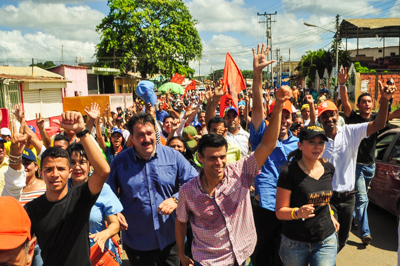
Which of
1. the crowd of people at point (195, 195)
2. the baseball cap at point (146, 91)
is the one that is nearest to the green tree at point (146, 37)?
the baseball cap at point (146, 91)

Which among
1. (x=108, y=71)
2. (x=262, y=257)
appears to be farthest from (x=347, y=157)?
(x=108, y=71)

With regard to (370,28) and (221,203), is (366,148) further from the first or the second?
(370,28)

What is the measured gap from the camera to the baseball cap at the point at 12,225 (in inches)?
59.9

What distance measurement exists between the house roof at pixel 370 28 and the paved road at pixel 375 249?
23666 mm

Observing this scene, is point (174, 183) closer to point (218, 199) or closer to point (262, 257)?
point (218, 199)

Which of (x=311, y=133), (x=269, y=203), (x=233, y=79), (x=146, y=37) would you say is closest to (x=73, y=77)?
(x=146, y=37)

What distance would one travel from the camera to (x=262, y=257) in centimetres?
411

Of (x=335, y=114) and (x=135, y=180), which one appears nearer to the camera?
(x=135, y=180)

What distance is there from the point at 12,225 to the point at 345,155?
11.3 ft

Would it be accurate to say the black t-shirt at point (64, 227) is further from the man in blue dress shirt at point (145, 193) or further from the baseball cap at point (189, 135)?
the baseball cap at point (189, 135)

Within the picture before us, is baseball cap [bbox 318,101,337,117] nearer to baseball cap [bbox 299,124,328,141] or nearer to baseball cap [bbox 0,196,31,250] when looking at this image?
baseball cap [bbox 299,124,328,141]

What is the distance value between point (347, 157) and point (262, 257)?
1.46 m

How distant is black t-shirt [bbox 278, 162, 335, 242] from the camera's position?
10.0 feet

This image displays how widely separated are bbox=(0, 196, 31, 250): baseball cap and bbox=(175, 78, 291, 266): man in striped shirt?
4.47 feet
